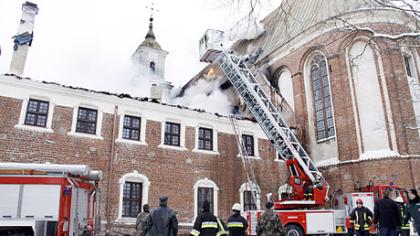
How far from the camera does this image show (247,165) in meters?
18.0

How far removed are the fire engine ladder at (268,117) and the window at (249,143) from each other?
2095 millimetres

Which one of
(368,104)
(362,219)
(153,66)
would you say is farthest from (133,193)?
(153,66)

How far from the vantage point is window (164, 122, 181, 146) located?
16453 millimetres

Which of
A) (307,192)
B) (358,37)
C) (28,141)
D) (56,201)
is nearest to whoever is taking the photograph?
(56,201)

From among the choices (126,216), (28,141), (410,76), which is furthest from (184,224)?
(410,76)

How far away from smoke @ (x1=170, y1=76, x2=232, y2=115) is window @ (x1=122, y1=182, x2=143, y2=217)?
10.1 m

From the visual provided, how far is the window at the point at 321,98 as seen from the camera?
20.3 metres

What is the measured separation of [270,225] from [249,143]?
37.8ft

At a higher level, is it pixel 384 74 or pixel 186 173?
pixel 384 74

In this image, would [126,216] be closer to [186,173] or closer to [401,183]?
[186,173]

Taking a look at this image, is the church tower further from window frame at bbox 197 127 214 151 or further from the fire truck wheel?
the fire truck wheel

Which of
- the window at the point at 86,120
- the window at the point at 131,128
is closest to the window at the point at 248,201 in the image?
the window at the point at 131,128

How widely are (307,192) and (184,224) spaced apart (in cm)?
542

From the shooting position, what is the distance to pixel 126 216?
47.5ft
